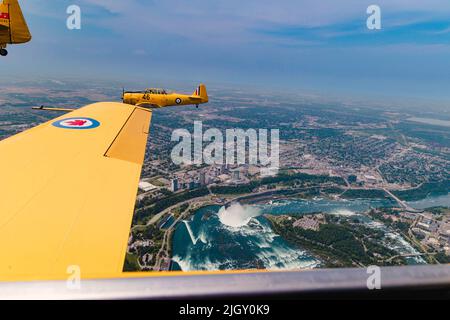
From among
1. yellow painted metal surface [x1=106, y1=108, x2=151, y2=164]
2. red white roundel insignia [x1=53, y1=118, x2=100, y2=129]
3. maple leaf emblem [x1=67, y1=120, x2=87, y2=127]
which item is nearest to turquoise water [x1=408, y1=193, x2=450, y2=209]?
yellow painted metal surface [x1=106, y1=108, x2=151, y2=164]

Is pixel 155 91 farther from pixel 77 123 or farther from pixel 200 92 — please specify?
pixel 77 123

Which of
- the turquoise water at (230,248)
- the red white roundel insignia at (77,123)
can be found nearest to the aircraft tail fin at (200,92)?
the turquoise water at (230,248)

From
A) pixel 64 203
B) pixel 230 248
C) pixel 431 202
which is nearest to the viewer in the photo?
pixel 64 203

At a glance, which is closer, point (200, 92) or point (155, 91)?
point (155, 91)

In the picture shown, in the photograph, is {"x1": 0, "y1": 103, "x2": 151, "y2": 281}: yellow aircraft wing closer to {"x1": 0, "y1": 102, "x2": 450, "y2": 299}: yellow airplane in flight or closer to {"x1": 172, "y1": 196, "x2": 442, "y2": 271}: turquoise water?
{"x1": 0, "y1": 102, "x2": 450, "y2": 299}: yellow airplane in flight

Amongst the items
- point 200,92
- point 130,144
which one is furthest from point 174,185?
point 130,144

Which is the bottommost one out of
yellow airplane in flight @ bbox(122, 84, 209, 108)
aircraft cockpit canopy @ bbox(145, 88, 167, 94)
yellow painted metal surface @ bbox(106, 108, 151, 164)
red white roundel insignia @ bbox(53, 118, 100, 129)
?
yellow painted metal surface @ bbox(106, 108, 151, 164)
